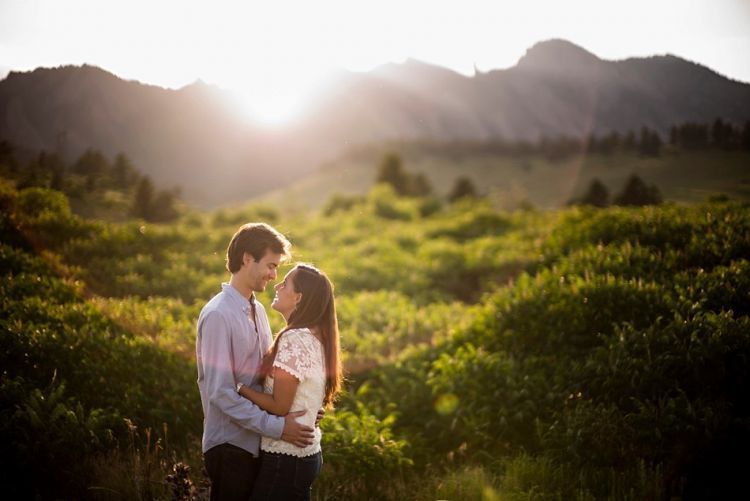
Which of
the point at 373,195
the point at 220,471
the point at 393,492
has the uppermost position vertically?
the point at 373,195

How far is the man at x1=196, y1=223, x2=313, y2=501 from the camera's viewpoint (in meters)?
3.19

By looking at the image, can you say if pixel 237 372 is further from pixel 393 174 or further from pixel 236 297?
pixel 393 174

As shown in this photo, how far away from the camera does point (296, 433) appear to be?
317 cm

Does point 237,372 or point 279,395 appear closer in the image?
point 279,395

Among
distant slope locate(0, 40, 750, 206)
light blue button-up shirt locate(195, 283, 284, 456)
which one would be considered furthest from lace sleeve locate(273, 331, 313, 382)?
distant slope locate(0, 40, 750, 206)

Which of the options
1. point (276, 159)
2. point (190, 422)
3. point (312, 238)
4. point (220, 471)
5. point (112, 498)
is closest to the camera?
point (220, 471)

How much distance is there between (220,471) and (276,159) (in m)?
139

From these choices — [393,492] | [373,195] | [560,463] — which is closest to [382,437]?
[393,492]

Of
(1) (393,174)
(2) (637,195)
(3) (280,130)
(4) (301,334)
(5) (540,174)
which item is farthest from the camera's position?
(3) (280,130)

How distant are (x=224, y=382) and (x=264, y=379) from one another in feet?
1.30

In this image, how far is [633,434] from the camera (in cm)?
584

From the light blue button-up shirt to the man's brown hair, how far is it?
8.6 inches

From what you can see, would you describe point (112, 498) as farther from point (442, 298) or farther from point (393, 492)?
point (442, 298)

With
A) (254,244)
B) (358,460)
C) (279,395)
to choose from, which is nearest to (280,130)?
(358,460)
